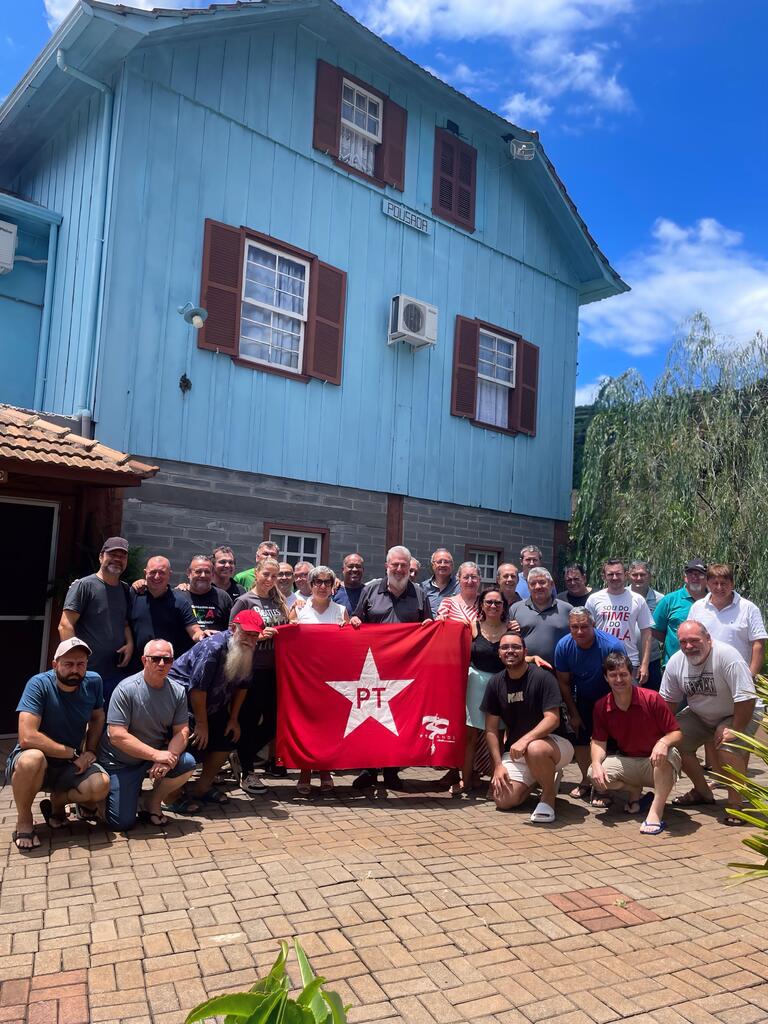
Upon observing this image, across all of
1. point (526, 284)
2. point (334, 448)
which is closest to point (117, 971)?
point (334, 448)

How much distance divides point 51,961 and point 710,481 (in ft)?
33.7

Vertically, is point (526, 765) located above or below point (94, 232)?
below

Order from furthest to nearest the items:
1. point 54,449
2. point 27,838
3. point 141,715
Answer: point 54,449
point 141,715
point 27,838

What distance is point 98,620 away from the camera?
619 centimetres

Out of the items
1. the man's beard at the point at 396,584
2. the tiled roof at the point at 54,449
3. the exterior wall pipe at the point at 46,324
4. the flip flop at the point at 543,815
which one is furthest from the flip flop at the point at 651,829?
the exterior wall pipe at the point at 46,324

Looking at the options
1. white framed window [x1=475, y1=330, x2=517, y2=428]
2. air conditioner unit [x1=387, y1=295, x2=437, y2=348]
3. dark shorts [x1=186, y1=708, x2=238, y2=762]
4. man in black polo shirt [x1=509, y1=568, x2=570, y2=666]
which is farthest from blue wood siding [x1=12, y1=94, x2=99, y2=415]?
white framed window [x1=475, y1=330, x2=517, y2=428]

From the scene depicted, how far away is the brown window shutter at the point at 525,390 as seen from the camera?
12.9 metres

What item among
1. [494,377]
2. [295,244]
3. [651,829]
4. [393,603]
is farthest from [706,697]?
[494,377]

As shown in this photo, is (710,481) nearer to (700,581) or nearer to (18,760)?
(700,581)

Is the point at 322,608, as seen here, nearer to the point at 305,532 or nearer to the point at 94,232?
the point at 305,532

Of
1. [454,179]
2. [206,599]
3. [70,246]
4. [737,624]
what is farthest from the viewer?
[454,179]

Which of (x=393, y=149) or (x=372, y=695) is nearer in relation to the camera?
(x=372, y=695)

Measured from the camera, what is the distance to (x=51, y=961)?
3486mm

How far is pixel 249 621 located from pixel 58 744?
1.45 m
